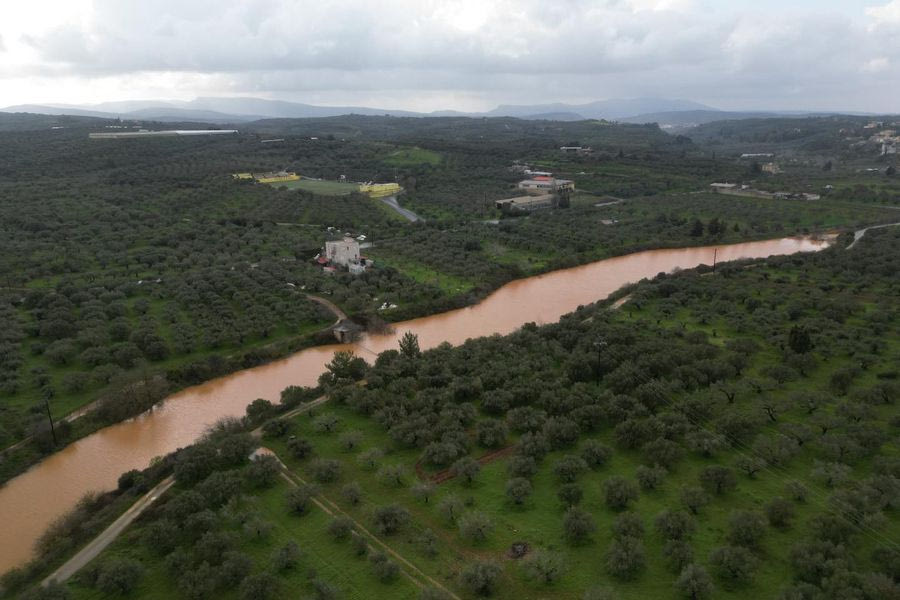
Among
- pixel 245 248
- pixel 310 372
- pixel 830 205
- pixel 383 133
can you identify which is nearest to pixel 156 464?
pixel 310 372

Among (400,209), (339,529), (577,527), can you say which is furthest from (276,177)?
(577,527)

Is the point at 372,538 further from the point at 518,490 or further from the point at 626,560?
the point at 626,560

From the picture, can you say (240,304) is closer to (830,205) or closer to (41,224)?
(41,224)

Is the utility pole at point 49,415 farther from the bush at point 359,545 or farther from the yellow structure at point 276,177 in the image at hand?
the yellow structure at point 276,177

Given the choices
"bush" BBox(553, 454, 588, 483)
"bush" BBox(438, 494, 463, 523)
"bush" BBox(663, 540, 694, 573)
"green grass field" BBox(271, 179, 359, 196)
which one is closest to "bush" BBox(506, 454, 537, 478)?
"bush" BBox(553, 454, 588, 483)

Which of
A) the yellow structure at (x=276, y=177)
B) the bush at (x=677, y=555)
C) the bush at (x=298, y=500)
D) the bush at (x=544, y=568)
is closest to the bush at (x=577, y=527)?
the bush at (x=544, y=568)
